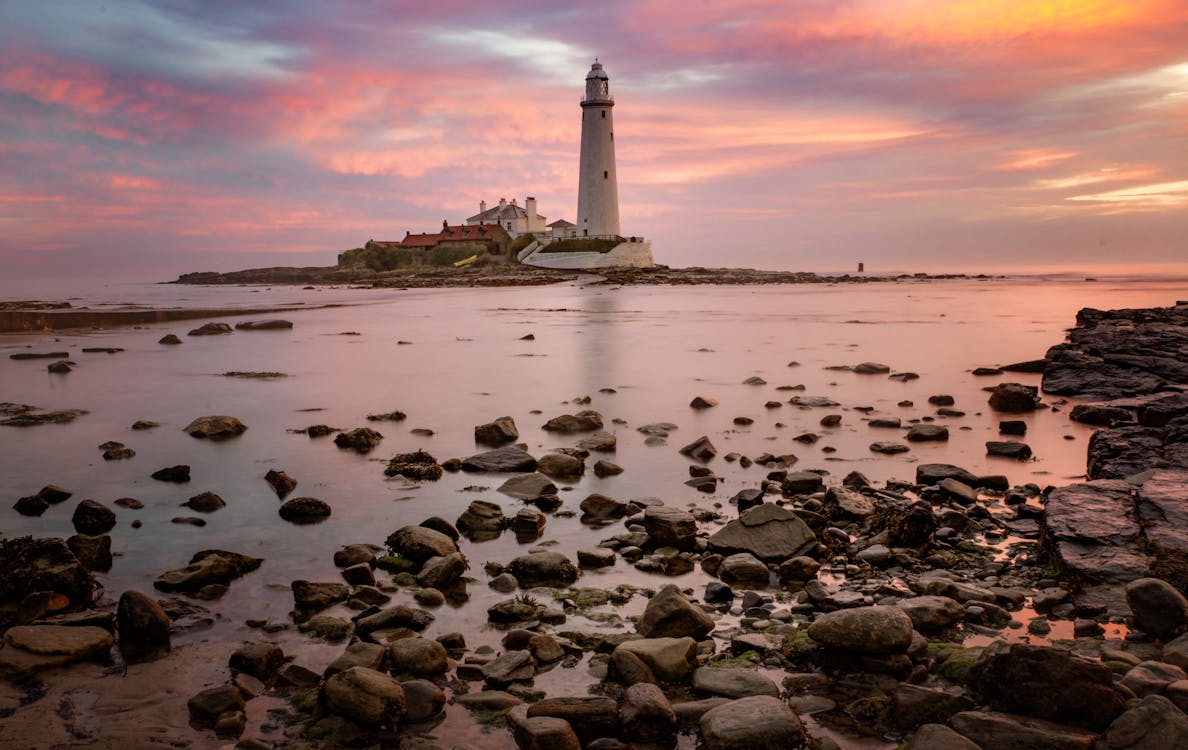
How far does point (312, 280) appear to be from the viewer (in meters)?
128

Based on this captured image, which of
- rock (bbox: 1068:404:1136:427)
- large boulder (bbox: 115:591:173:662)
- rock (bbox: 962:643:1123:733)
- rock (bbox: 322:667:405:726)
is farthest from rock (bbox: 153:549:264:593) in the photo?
rock (bbox: 1068:404:1136:427)

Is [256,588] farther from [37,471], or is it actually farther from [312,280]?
[312,280]

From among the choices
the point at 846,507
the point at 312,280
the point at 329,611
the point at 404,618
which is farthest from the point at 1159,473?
the point at 312,280

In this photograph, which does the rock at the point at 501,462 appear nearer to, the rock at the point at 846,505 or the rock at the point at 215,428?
the rock at the point at 846,505

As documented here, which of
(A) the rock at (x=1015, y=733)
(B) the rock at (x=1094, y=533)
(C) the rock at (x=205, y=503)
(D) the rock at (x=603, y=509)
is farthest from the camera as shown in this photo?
(C) the rock at (x=205, y=503)

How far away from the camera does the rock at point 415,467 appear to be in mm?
9984

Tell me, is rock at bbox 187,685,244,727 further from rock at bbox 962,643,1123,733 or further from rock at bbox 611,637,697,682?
rock at bbox 962,643,1123,733

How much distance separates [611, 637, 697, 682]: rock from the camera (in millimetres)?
4965

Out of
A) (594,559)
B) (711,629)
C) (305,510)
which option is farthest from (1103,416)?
(305,510)

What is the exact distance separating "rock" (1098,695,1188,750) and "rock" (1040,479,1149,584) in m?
Answer: 2.18

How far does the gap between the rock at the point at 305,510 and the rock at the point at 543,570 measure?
106 inches

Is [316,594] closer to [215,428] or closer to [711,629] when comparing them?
[711,629]

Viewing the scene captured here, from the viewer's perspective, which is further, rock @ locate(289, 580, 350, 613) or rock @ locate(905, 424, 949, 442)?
rock @ locate(905, 424, 949, 442)

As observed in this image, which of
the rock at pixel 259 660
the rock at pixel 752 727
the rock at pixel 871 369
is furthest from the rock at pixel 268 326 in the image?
the rock at pixel 752 727
